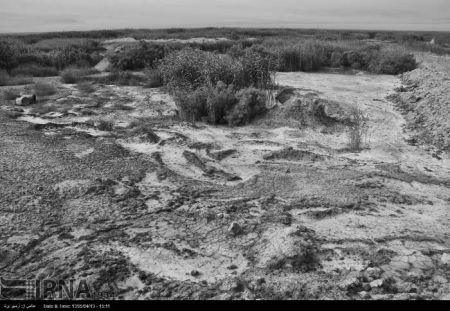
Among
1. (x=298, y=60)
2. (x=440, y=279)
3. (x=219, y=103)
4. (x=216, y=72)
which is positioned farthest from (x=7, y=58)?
(x=440, y=279)

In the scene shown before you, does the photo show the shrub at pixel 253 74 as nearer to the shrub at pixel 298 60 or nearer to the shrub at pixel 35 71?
the shrub at pixel 298 60

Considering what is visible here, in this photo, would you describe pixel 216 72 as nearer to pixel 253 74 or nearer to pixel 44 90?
pixel 253 74

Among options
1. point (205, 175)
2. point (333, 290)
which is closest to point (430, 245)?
point (333, 290)

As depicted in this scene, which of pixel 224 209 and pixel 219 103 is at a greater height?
pixel 219 103

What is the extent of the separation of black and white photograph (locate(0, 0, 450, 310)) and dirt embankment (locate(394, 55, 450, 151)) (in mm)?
40

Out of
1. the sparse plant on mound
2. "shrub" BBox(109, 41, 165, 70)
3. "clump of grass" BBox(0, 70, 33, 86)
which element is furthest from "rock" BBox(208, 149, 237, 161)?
"shrub" BBox(109, 41, 165, 70)

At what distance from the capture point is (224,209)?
185 inches

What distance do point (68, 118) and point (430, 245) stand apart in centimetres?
678

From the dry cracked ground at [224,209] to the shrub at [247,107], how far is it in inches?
14.3

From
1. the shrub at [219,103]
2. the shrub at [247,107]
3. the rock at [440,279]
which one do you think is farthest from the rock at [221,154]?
the rock at [440,279]

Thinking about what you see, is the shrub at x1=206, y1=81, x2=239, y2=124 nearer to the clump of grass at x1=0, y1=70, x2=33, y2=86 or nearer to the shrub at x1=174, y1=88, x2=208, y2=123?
the shrub at x1=174, y1=88, x2=208, y2=123

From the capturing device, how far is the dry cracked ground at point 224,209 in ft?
11.7

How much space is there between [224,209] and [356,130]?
3.34 m

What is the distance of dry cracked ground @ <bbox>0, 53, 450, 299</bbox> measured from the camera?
11.7ft
